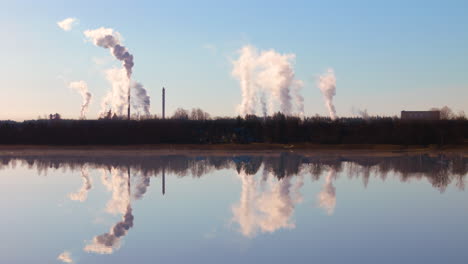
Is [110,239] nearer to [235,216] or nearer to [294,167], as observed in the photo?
[235,216]

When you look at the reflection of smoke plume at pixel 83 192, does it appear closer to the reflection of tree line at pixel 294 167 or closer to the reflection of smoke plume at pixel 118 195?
the reflection of smoke plume at pixel 118 195

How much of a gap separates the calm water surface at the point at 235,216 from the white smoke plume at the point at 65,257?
2 centimetres

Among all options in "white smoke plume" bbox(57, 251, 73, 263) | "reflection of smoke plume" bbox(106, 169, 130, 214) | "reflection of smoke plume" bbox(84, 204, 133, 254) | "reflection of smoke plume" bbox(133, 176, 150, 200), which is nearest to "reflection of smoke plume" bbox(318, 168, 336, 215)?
"reflection of smoke plume" bbox(84, 204, 133, 254)

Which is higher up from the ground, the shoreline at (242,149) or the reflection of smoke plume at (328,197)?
the shoreline at (242,149)

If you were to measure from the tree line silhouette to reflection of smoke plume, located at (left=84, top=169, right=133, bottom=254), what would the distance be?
20440mm

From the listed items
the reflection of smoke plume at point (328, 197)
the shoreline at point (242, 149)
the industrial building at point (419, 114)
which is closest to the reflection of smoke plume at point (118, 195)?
the reflection of smoke plume at point (328, 197)

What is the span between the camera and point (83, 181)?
16.0 meters

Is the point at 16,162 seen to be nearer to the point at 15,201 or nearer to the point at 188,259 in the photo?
the point at 15,201

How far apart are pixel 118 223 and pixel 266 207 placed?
10.7 ft

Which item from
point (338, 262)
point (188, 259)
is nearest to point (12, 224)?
point (188, 259)

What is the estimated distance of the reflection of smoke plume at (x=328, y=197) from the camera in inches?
440

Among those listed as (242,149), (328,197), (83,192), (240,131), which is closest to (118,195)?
(83,192)

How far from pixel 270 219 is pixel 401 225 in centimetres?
239

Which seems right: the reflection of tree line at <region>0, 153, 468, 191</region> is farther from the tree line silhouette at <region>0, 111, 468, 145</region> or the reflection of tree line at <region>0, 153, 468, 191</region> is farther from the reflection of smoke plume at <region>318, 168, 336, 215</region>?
the tree line silhouette at <region>0, 111, 468, 145</region>
